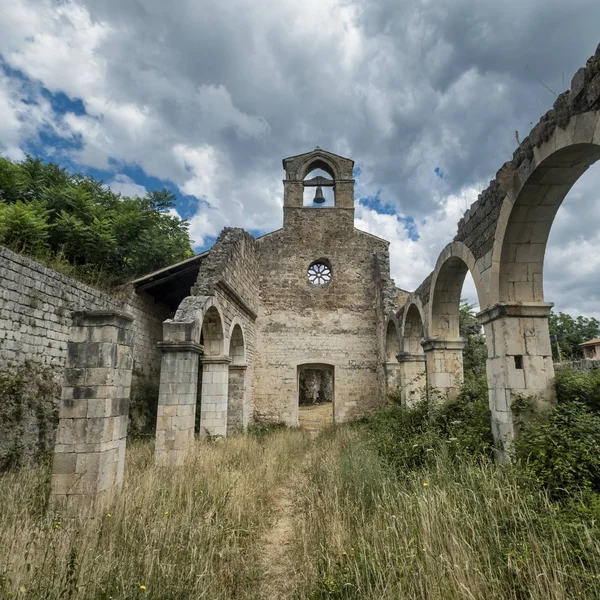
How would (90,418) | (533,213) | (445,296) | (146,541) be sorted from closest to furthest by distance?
(146,541) → (90,418) → (533,213) → (445,296)

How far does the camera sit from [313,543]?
350 cm

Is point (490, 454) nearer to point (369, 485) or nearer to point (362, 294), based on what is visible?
point (369, 485)

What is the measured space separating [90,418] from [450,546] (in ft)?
11.6

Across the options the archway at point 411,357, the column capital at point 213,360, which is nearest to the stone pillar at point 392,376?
the archway at point 411,357

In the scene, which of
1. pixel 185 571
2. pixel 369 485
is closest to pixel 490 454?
pixel 369 485

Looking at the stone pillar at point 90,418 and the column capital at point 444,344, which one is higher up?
the column capital at point 444,344

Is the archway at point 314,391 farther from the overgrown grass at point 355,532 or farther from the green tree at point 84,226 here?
the overgrown grass at point 355,532

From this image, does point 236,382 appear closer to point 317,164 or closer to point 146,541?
point 146,541

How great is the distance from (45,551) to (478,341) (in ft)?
43.3

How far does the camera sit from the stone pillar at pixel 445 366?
294 inches

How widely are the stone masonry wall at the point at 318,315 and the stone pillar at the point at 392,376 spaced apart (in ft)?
3.18

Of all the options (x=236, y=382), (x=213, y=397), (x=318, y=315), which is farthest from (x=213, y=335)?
(x=318, y=315)

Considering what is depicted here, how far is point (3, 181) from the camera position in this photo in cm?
1088

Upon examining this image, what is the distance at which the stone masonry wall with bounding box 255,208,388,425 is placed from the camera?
13352mm
